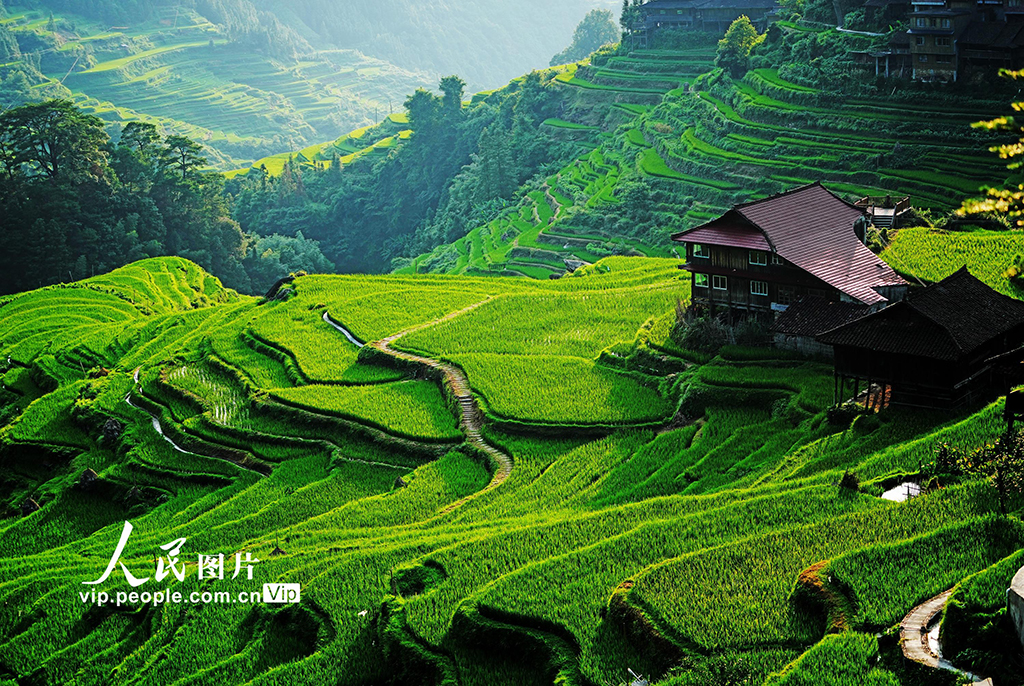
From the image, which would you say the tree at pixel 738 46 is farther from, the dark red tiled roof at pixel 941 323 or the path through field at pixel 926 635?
the path through field at pixel 926 635

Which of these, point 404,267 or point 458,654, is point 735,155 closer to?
point 404,267

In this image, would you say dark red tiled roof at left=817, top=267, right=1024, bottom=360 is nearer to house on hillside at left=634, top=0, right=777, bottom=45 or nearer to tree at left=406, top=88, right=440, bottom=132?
house on hillside at left=634, top=0, right=777, bottom=45

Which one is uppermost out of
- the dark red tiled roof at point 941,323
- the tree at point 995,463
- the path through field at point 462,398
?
the dark red tiled roof at point 941,323

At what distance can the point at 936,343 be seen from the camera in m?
19.8

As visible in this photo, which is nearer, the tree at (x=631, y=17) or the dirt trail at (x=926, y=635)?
the dirt trail at (x=926, y=635)

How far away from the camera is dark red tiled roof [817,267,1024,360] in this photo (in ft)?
65.0

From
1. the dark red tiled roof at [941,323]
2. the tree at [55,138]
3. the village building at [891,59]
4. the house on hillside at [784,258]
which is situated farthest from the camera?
the tree at [55,138]

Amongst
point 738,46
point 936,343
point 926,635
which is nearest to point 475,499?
point 936,343

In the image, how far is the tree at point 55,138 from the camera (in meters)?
62.0

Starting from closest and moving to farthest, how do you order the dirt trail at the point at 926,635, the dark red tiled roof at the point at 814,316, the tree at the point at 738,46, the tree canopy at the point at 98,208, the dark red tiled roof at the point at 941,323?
the dirt trail at the point at 926,635 < the dark red tiled roof at the point at 941,323 < the dark red tiled roof at the point at 814,316 < the tree at the point at 738,46 < the tree canopy at the point at 98,208

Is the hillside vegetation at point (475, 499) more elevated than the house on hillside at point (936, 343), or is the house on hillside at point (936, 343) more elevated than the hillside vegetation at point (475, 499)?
the house on hillside at point (936, 343)

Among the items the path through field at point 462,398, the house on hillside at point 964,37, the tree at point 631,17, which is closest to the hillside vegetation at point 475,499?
the path through field at point 462,398

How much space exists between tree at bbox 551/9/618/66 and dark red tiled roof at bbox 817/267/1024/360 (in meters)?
94.0

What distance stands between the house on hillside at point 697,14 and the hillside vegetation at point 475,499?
122ft
